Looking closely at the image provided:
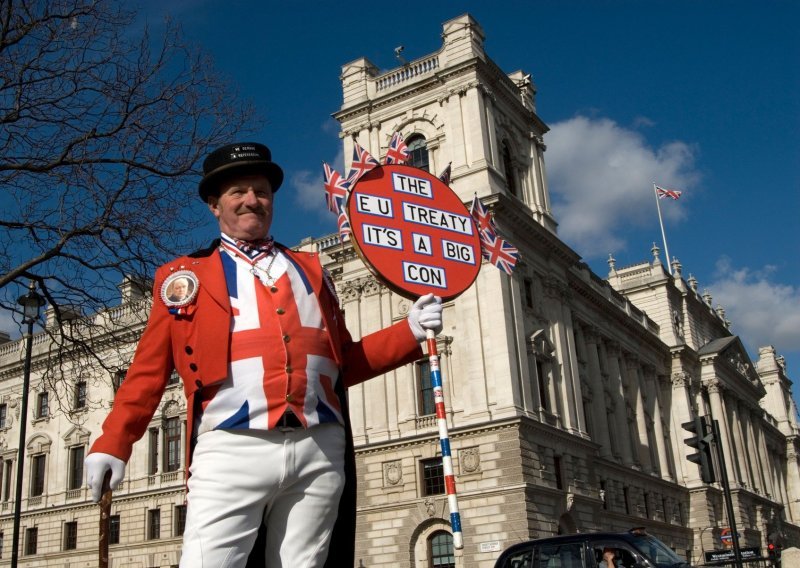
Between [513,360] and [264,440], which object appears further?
[513,360]

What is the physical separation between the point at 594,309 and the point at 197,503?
42.6 metres

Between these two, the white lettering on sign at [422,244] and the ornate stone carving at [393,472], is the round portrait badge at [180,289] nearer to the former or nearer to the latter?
the white lettering on sign at [422,244]

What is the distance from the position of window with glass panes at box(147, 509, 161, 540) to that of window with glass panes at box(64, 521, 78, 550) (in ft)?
14.4

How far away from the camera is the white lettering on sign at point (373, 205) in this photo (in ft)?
21.5

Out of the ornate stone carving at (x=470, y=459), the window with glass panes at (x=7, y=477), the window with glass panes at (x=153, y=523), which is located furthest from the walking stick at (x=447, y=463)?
the window with glass panes at (x=7, y=477)

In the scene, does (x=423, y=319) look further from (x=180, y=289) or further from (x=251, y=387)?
(x=180, y=289)

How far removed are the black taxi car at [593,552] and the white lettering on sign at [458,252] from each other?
18.3 ft

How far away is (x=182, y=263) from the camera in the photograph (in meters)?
4.36

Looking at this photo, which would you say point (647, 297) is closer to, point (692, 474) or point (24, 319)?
point (692, 474)

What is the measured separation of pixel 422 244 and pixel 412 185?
60 centimetres

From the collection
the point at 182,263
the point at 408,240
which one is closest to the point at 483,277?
the point at 408,240

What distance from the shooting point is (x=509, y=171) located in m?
38.3

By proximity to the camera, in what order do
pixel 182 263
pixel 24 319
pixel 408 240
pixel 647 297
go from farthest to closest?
pixel 647 297, pixel 24 319, pixel 408 240, pixel 182 263

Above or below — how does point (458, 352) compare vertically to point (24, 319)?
above
